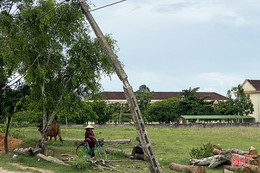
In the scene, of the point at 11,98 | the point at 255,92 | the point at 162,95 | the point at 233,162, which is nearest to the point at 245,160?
the point at 233,162

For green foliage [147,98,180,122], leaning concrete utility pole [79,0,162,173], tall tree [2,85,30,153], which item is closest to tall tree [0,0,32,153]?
tall tree [2,85,30,153]

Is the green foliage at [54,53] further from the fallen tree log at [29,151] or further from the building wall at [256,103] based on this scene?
the building wall at [256,103]

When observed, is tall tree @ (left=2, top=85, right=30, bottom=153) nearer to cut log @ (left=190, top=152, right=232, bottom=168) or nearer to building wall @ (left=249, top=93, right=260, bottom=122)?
cut log @ (left=190, top=152, right=232, bottom=168)

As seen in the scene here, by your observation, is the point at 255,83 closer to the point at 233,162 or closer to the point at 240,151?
the point at 240,151

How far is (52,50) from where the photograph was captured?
18344 mm

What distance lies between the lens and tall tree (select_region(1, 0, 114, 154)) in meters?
17.6

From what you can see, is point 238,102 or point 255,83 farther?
point 255,83

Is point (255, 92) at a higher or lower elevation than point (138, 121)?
higher

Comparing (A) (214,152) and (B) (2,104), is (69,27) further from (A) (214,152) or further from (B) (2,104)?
(A) (214,152)

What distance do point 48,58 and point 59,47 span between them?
89 cm

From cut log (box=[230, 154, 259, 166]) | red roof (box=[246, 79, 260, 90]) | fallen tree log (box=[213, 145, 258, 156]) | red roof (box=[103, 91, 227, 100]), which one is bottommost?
cut log (box=[230, 154, 259, 166])

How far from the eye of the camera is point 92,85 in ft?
59.3

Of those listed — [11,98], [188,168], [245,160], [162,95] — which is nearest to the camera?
[188,168]

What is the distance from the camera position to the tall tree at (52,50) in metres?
17.6
